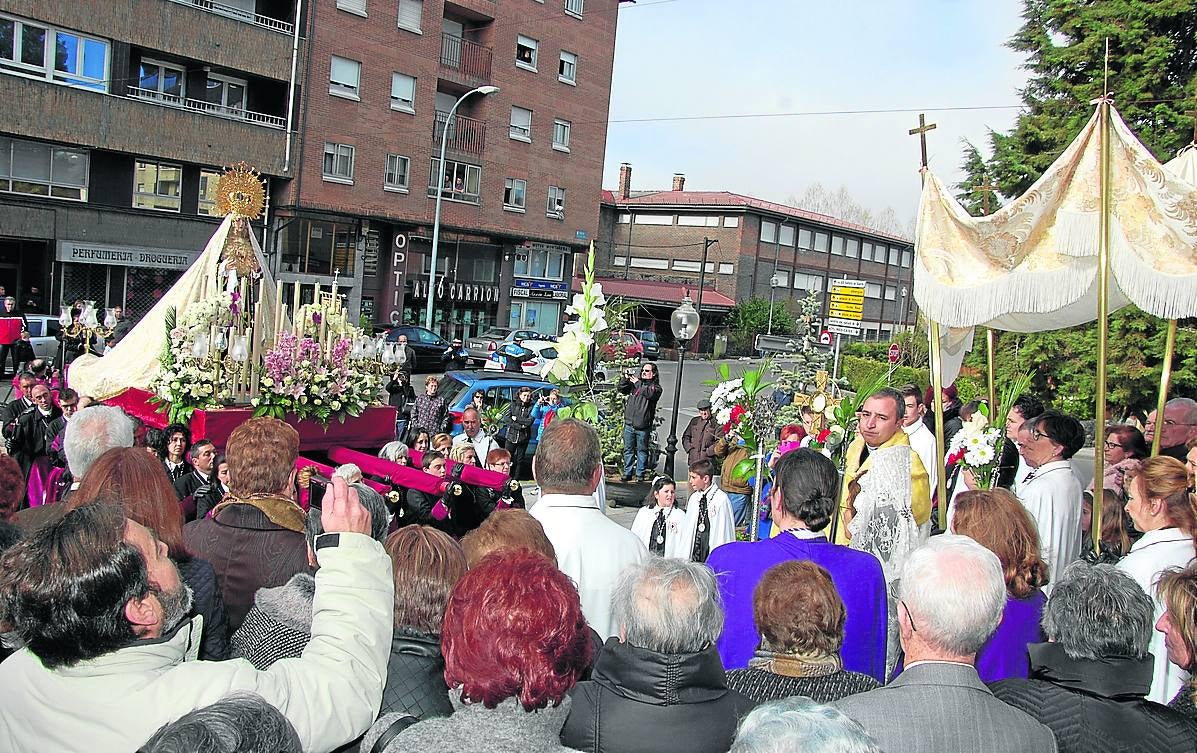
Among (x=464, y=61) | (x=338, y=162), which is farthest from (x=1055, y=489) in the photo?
(x=464, y=61)

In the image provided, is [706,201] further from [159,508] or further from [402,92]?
[159,508]

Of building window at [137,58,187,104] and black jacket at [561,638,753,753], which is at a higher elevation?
building window at [137,58,187,104]

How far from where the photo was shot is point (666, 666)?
102 inches

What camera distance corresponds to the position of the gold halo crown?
307 inches

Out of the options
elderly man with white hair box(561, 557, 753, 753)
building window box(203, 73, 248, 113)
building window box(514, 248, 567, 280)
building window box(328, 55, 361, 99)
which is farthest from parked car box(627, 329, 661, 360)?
elderly man with white hair box(561, 557, 753, 753)

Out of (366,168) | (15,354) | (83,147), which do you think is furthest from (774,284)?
(15,354)

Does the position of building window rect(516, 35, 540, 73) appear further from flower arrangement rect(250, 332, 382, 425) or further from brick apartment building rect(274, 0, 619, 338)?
flower arrangement rect(250, 332, 382, 425)

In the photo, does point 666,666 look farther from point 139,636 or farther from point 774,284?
point 774,284

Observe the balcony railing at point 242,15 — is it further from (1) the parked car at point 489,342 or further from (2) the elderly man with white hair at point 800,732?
(2) the elderly man with white hair at point 800,732

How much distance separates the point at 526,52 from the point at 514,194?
5.29 meters

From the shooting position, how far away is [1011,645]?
3.76 metres

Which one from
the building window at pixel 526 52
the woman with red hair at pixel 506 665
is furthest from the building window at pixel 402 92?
the woman with red hair at pixel 506 665

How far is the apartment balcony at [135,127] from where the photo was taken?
76.2 ft

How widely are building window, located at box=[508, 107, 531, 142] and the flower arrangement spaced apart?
98.0 feet
